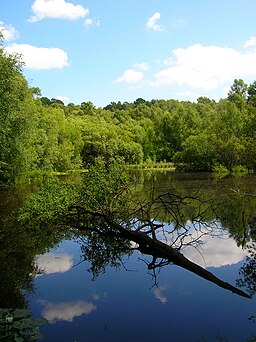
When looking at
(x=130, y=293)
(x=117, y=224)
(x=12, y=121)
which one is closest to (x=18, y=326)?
(x=130, y=293)

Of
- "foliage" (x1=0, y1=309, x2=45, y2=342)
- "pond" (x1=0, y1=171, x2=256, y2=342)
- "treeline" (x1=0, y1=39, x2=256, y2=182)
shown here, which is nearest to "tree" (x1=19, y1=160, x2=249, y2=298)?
"pond" (x1=0, y1=171, x2=256, y2=342)

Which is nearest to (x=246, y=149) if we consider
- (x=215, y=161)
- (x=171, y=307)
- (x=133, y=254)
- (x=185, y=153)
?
(x=215, y=161)

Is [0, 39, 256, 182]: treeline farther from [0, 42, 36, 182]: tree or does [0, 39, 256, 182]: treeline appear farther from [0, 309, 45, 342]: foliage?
[0, 309, 45, 342]: foliage

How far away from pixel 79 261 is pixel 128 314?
3.65 m

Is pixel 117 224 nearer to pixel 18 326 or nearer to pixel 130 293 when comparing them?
pixel 130 293

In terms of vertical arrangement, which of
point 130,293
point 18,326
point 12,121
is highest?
point 12,121

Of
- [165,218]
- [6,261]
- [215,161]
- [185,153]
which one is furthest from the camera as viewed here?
[185,153]

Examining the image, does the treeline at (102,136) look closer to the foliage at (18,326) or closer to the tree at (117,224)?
the tree at (117,224)

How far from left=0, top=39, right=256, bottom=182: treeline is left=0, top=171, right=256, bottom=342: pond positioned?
9.69 m

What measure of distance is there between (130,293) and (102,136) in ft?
202

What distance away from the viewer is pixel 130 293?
23.7 ft

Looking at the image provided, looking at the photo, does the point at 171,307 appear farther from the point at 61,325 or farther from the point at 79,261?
the point at 79,261

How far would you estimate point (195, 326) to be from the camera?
5.61 metres

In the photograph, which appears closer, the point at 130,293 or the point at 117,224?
the point at 130,293
